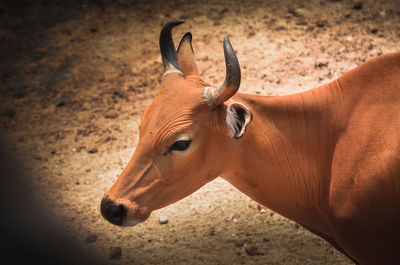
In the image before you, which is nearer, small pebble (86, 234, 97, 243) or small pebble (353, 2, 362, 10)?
small pebble (86, 234, 97, 243)

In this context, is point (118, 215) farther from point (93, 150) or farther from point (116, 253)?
point (93, 150)

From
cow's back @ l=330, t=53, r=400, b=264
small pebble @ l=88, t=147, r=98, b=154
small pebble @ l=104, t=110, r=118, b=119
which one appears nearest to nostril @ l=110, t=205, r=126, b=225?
cow's back @ l=330, t=53, r=400, b=264

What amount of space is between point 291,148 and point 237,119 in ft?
1.81

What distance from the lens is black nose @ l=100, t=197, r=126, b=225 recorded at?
10.1 feet

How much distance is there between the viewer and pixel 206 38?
7.32 m

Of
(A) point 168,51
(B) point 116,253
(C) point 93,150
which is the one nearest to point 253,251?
(B) point 116,253

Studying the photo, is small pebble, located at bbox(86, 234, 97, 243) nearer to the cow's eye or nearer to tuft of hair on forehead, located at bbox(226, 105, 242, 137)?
the cow's eye

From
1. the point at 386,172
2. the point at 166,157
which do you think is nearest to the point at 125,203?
the point at 166,157

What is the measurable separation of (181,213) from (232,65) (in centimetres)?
237

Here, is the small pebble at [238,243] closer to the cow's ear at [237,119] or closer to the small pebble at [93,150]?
the cow's ear at [237,119]

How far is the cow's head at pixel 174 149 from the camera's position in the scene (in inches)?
120

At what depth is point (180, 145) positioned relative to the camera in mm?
3082

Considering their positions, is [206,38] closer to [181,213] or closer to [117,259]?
[181,213]

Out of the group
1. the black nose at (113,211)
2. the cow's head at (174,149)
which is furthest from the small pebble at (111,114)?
the black nose at (113,211)
